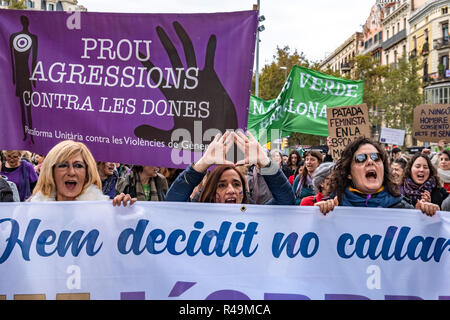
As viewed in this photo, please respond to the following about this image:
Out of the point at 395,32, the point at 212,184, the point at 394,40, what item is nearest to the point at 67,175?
the point at 212,184

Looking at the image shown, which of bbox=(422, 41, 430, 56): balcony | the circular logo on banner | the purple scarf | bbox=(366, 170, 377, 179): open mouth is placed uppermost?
bbox=(422, 41, 430, 56): balcony

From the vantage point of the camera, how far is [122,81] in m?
3.43

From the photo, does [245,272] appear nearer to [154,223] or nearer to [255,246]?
[255,246]

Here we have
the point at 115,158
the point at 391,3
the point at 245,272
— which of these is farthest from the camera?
the point at 391,3

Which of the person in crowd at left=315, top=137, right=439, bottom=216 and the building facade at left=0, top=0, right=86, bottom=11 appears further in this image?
the building facade at left=0, top=0, right=86, bottom=11

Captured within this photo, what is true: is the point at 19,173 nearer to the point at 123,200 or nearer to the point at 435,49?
the point at 123,200

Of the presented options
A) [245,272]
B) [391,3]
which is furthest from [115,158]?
[391,3]

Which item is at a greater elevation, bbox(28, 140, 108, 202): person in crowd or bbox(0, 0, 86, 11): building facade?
bbox(0, 0, 86, 11): building facade

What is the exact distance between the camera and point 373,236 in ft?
9.77

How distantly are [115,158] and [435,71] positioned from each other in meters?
49.9

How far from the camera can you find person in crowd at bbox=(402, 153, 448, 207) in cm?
555

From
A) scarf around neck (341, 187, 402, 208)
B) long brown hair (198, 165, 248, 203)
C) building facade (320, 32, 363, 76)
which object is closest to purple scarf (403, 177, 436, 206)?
scarf around neck (341, 187, 402, 208)

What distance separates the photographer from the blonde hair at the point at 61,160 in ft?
10.3

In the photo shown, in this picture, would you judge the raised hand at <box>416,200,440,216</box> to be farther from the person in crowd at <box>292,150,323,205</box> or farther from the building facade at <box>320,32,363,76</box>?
the building facade at <box>320,32,363,76</box>
